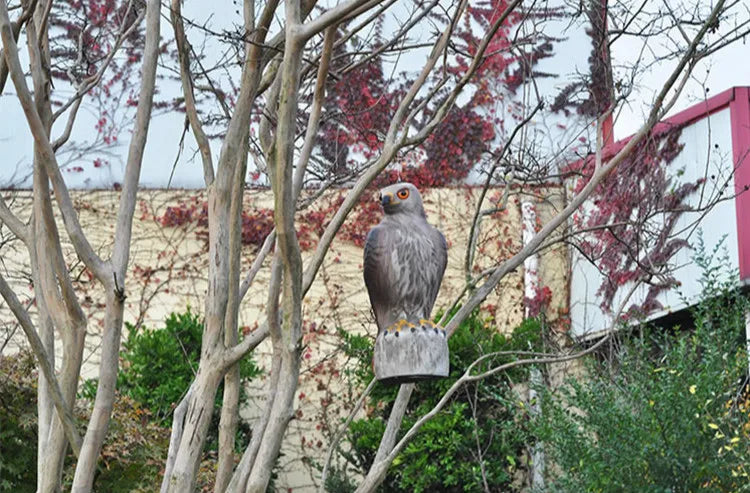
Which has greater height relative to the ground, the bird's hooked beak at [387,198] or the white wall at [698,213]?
the white wall at [698,213]

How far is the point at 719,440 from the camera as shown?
18.1 feet

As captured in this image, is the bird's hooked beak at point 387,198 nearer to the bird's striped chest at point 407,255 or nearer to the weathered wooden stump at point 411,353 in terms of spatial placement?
the bird's striped chest at point 407,255

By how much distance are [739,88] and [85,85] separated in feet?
14.1

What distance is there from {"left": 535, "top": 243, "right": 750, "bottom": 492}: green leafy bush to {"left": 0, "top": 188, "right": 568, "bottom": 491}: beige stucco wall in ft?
9.60

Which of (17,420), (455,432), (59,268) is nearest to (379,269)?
(59,268)

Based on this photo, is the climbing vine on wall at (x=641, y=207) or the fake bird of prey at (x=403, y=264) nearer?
the fake bird of prey at (x=403, y=264)

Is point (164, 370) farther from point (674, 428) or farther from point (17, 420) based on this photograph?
point (674, 428)

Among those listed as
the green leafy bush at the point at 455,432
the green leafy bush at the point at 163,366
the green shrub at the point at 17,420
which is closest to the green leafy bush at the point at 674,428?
the green leafy bush at the point at 455,432

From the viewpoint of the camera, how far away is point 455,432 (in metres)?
7.36

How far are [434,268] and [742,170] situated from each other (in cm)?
436

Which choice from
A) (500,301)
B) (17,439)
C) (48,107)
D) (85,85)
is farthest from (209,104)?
(48,107)

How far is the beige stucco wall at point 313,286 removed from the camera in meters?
8.71

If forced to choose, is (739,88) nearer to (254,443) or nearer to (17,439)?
(254,443)

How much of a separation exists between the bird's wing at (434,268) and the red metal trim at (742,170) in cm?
420
